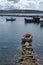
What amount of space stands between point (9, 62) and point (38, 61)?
17.6 ft

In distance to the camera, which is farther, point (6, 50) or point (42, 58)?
point (6, 50)

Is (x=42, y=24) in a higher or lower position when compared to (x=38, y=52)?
lower

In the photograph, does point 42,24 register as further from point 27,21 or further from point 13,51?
point 13,51

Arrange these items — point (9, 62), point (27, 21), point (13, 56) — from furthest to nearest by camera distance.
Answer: point (27, 21) < point (13, 56) < point (9, 62)

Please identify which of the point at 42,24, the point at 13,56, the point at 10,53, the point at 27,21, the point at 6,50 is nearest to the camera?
the point at 13,56

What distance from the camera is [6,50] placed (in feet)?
217

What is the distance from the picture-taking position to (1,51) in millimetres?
64938

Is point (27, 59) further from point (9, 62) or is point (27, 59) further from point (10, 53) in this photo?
point (10, 53)

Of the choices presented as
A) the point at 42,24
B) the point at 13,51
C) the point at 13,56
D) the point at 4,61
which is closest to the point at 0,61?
the point at 4,61

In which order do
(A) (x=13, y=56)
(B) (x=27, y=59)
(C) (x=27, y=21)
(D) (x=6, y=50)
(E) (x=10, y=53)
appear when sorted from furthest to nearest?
(C) (x=27, y=21) → (D) (x=6, y=50) → (E) (x=10, y=53) → (A) (x=13, y=56) → (B) (x=27, y=59)

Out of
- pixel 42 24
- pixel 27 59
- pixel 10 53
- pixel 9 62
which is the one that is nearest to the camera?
pixel 27 59

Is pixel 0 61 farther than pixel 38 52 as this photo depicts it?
No

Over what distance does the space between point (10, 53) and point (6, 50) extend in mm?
4282

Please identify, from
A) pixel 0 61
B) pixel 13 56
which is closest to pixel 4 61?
pixel 0 61
